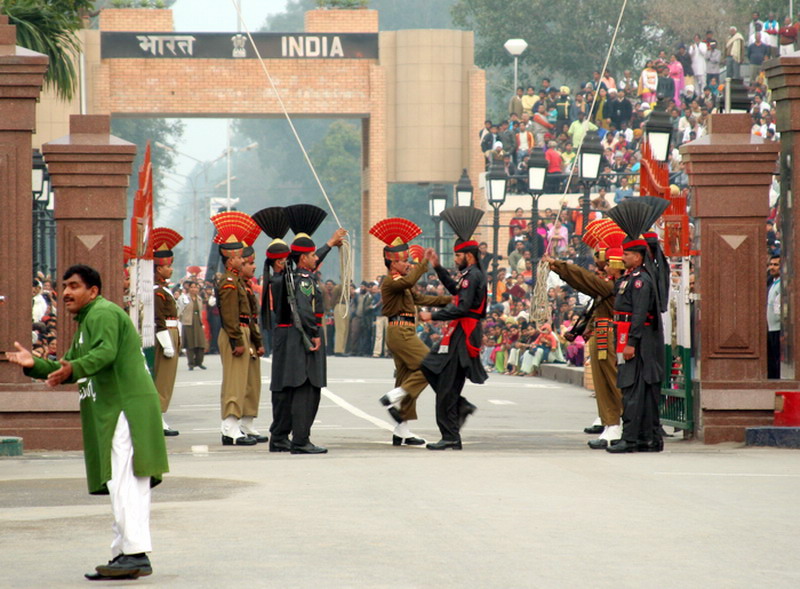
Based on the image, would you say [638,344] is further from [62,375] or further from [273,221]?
[62,375]

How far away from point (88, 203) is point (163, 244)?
8.33 feet

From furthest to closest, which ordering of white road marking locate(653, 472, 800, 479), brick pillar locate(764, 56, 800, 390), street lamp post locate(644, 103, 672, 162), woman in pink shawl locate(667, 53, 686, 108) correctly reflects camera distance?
woman in pink shawl locate(667, 53, 686, 108) < street lamp post locate(644, 103, 672, 162) < brick pillar locate(764, 56, 800, 390) < white road marking locate(653, 472, 800, 479)

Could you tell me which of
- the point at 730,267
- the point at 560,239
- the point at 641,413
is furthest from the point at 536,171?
the point at 641,413

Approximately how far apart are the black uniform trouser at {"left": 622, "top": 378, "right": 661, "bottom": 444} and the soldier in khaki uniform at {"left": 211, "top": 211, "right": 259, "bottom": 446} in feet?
12.2

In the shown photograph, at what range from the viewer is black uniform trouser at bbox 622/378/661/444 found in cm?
1435

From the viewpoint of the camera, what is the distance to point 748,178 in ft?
49.3

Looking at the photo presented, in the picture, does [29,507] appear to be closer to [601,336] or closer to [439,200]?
[601,336]

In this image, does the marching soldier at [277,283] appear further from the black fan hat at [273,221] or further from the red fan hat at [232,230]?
the red fan hat at [232,230]

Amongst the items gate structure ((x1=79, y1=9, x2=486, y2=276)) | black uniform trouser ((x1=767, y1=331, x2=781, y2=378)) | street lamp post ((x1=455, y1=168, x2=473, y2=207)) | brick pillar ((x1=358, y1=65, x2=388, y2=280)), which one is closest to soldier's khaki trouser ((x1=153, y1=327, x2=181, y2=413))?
black uniform trouser ((x1=767, y1=331, x2=781, y2=378))

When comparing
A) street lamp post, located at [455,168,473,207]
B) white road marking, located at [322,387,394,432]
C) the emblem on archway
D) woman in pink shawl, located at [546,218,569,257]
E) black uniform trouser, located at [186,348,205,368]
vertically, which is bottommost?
white road marking, located at [322,387,394,432]

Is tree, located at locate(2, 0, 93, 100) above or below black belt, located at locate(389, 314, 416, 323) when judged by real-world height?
above

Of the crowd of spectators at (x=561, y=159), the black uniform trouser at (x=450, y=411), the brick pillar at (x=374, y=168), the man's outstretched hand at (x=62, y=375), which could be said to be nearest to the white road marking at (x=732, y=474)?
the black uniform trouser at (x=450, y=411)

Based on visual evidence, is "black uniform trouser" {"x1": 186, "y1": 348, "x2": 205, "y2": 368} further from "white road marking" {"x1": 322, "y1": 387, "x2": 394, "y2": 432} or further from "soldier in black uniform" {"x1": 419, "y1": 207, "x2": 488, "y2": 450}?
"soldier in black uniform" {"x1": 419, "y1": 207, "x2": 488, "y2": 450}

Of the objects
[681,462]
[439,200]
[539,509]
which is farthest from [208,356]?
[539,509]
